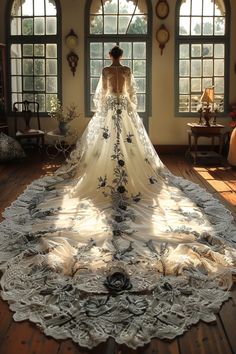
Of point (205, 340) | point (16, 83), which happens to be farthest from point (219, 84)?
point (205, 340)

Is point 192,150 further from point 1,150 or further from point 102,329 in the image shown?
point 102,329

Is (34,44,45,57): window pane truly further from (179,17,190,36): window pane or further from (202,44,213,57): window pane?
(202,44,213,57): window pane

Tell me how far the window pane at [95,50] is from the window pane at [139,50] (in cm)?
61

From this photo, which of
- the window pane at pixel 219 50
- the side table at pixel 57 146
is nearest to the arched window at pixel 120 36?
the side table at pixel 57 146

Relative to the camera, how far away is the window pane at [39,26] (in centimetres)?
778

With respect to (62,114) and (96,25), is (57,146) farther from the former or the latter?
(96,25)

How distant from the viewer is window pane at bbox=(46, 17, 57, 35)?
305 inches

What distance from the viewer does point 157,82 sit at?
780cm


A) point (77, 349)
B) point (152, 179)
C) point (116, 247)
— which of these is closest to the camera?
point (77, 349)

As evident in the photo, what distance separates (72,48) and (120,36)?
33.5 inches

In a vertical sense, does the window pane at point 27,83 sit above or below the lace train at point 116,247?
above

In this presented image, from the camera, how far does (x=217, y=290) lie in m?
2.58

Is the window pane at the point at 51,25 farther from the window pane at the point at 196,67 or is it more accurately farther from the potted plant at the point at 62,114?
the window pane at the point at 196,67

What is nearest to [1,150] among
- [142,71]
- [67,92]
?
[67,92]
